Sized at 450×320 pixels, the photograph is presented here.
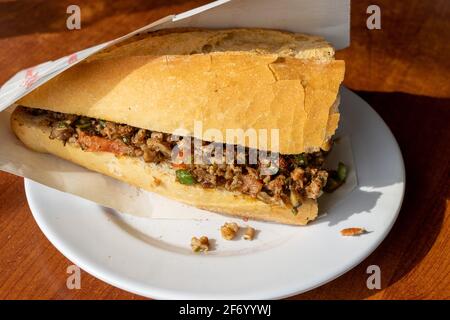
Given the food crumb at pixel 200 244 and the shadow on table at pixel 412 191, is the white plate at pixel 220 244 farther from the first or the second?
the shadow on table at pixel 412 191

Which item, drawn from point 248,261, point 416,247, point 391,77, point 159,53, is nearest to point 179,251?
point 248,261

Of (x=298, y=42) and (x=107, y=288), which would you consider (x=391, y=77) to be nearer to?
(x=298, y=42)

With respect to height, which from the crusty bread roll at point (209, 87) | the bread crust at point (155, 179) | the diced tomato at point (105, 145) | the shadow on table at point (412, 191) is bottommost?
the shadow on table at point (412, 191)

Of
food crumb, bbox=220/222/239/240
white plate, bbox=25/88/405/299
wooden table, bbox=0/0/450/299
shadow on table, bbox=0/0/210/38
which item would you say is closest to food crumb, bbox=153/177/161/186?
white plate, bbox=25/88/405/299

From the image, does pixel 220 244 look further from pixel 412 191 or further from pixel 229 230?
pixel 412 191

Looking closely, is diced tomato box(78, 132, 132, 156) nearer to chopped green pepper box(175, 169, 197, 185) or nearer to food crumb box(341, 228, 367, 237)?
chopped green pepper box(175, 169, 197, 185)

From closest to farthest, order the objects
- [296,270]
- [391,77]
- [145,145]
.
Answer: [296,270], [145,145], [391,77]

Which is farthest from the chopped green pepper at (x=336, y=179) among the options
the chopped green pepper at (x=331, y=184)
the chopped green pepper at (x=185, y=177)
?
the chopped green pepper at (x=185, y=177)
